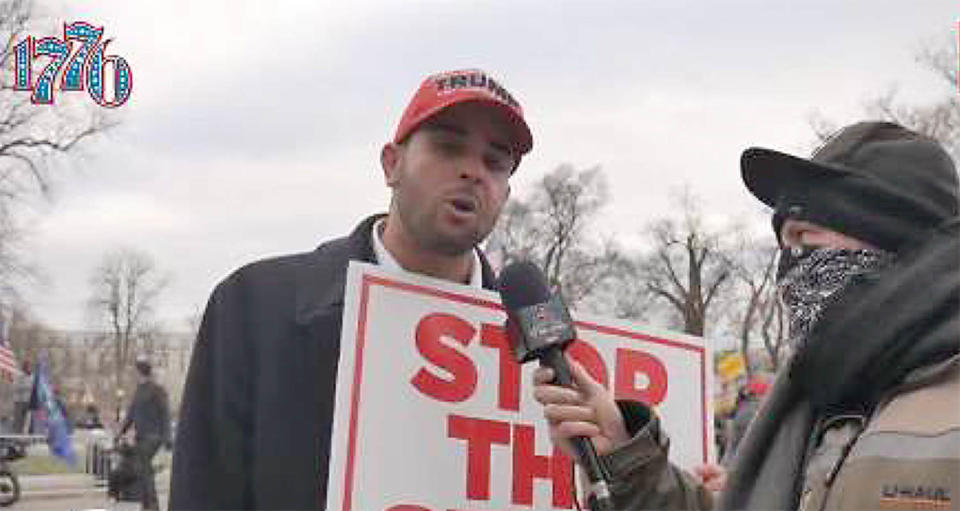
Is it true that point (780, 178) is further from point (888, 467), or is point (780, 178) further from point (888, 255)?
point (888, 467)

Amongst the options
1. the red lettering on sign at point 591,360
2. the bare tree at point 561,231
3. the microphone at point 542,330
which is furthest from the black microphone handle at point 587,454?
the bare tree at point 561,231

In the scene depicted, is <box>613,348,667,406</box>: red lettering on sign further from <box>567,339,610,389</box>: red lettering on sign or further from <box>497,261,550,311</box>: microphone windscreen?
<box>497,261,550,311</box>: microphone windscreen

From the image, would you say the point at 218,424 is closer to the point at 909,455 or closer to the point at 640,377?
the point at 640,377

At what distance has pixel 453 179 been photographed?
2.46m

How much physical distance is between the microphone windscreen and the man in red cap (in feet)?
0.49

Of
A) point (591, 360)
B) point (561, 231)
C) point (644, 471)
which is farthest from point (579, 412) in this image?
point (561, 231)

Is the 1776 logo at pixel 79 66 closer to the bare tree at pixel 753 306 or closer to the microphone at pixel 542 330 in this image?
the microphone at pixel 542 330

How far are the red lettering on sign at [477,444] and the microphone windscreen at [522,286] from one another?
0.90 ft

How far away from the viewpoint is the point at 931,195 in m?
2.03

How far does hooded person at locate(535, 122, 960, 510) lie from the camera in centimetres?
175

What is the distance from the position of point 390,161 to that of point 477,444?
69 centimetres

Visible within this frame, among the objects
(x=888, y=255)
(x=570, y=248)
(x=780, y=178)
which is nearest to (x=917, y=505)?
(x=888, y=255)

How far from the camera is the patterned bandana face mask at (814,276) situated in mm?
1999

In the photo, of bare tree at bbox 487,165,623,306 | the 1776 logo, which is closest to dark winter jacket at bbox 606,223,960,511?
the 1776 logo
